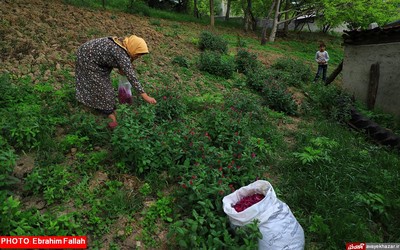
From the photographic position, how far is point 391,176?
3531 mm

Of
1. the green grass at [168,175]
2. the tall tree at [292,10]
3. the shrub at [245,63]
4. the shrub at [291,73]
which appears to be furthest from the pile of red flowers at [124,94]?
the tall tree at [292,10]

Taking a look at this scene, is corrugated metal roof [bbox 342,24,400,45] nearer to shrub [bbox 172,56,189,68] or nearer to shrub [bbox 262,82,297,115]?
shrub [bbox 262,82,297,115]

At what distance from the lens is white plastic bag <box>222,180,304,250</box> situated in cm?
222

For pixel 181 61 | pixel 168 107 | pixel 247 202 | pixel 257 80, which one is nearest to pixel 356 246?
pixel 247 202

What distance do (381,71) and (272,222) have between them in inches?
258

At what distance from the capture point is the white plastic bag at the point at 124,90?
394cm

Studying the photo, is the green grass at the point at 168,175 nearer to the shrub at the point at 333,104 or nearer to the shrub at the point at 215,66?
the shrub at the point at 333,104

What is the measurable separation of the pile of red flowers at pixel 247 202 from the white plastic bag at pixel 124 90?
95.0 inches

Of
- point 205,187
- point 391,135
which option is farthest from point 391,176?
point 205,187

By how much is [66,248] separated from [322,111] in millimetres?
5849

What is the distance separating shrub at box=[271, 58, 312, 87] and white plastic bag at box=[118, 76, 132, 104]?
5260 millimetres

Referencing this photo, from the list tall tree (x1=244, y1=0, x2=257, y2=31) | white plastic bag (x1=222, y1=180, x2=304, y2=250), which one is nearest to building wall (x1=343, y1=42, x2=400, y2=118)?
white plastic bag (x1=222, y1=180, x2=304, y2=250)

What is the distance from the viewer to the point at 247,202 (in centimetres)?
249

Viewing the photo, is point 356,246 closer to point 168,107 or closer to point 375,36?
point 168,107
